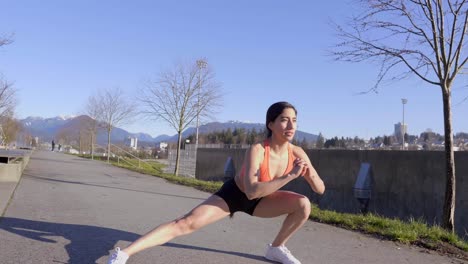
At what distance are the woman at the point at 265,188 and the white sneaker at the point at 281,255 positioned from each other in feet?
0.04

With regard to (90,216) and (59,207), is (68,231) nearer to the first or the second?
(90,216)

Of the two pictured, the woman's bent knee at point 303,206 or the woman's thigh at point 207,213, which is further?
the woman's bent knee at point 303,206

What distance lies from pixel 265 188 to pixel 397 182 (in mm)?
10046

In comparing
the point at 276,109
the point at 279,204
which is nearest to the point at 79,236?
the point at 279,204

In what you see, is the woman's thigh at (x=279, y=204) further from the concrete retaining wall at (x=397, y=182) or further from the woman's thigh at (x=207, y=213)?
the concrete retaining wall at (x=397, y=182)

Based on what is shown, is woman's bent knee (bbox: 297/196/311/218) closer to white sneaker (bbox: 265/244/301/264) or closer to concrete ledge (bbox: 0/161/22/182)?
white sneaker (bbox: 265/244/301/264)

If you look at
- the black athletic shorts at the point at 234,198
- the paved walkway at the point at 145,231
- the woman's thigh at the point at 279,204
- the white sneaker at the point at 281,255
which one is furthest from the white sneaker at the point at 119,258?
the white sneaker at the point at 281,255

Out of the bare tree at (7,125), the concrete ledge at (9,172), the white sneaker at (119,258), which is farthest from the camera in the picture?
the bare tree at (7,125)

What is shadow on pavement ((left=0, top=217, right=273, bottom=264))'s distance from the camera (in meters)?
5.09

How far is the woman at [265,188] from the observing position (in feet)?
13.9

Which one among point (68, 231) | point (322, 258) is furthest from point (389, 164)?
point (68, 231)

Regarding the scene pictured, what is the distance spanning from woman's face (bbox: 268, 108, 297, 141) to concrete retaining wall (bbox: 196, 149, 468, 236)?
6.70 metres

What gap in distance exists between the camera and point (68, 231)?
248 inches

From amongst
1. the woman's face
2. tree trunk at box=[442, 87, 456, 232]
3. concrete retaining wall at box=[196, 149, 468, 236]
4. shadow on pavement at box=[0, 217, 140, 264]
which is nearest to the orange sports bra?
the woman's face
